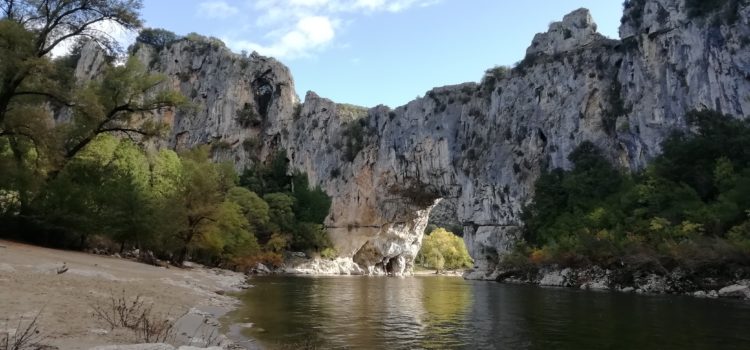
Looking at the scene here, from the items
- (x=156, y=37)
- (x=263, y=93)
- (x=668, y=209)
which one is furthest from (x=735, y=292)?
(x=156, y=37)

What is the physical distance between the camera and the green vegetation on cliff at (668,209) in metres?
25.9

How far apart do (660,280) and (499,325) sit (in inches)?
702

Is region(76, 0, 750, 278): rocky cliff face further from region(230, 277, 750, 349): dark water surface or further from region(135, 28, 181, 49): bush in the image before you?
region(230, 277, 750, 349): dark water surface

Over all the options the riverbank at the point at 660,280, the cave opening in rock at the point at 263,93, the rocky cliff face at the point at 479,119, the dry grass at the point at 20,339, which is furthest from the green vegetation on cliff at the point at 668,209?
the cave opening in rock at the point at 263,93

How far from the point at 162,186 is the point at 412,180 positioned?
3416 centimetres

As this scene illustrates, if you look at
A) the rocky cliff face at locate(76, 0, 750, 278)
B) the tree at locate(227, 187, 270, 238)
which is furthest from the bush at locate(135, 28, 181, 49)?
the tree at locate(227, 187, 270, 238)

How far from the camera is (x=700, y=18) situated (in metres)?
37.9

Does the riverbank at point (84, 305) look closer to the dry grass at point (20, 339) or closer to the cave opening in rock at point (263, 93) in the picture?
the dry grass at point (20, 339)

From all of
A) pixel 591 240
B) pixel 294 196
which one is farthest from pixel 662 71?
pixel 294 196

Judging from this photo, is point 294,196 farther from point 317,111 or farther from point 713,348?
point 713,348

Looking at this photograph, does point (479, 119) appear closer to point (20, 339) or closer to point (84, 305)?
point (84, 305)

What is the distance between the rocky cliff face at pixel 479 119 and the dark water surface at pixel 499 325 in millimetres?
14027

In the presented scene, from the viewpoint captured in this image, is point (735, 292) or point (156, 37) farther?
point (156, 37)

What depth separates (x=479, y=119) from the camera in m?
57.8
